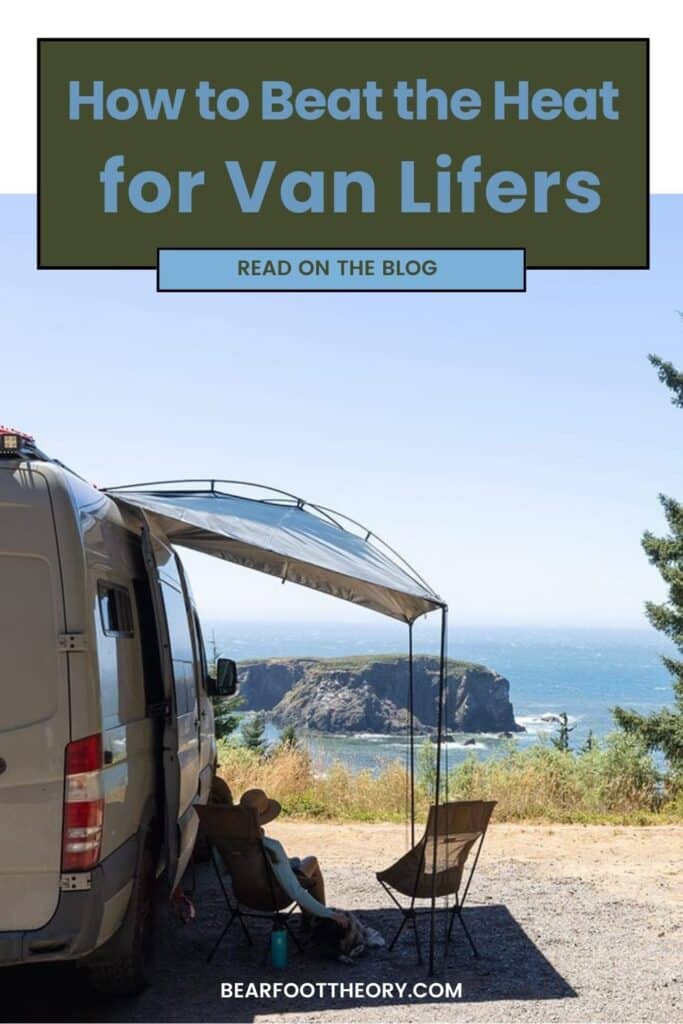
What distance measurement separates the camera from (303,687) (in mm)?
83000

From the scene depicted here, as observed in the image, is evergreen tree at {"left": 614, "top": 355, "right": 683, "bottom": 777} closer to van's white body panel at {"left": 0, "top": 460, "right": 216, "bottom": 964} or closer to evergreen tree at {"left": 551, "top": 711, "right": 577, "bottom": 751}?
evergreen tree at {"left": 551, "top": 711, "right": 577, "bottom": 751}

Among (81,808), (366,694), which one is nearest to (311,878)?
(81,808)

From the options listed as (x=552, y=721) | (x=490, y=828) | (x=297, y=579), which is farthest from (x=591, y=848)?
(x=552, y=721)

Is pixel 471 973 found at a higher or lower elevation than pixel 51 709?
lower

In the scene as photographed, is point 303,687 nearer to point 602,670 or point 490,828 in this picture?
point 490,828

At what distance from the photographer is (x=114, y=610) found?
219 inches

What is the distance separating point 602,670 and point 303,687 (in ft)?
371

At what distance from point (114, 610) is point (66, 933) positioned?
1.46m

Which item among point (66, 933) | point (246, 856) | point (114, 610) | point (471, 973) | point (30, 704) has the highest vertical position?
point (114, 610)

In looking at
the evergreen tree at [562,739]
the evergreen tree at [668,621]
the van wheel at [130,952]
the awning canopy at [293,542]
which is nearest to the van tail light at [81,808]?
the van wheel at [130,952]

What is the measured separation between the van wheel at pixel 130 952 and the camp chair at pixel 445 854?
1.64 m

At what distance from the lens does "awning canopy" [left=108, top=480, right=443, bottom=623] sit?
21.8 ft

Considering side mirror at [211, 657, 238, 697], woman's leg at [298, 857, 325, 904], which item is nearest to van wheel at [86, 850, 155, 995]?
woman's leg at [298, 857, 325, 904]

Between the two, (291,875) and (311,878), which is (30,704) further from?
(311,878)
